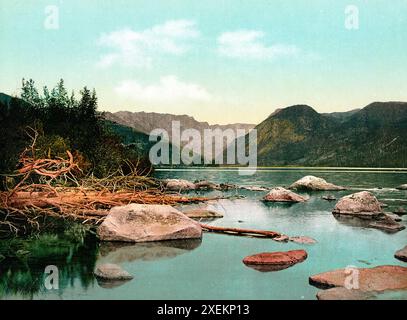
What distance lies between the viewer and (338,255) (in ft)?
49.2

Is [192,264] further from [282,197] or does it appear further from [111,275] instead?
[282,197]

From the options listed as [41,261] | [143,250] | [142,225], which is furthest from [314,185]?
[41,261]

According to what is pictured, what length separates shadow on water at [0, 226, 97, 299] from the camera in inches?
433

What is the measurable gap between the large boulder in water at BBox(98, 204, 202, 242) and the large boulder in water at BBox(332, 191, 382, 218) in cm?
1363

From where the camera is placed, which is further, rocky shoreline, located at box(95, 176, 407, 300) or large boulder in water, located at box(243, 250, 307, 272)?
large boulder in water, located at box(243, 250, 307, 272)

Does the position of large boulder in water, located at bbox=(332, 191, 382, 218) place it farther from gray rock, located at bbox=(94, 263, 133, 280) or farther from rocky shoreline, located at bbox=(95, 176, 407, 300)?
gray rock, located at bbox=(94, 263, 133, 280)

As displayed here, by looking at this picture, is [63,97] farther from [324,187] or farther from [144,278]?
[144,278]

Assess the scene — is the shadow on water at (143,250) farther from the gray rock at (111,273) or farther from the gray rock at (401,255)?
the gray rock at (401,255)

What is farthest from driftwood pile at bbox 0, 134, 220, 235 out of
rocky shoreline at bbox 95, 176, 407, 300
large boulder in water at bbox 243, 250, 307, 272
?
large boulder in water at bbox 243, 250, 307, 272

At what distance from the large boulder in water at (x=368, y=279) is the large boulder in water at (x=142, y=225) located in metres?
6.25

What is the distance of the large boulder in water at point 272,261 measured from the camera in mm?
12641

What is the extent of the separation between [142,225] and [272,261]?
5.17 metres

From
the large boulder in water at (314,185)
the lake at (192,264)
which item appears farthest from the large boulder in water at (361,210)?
the large boulder in water at (314,185)
